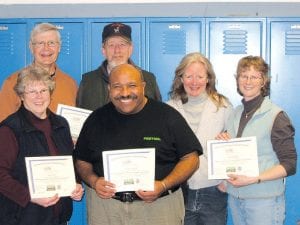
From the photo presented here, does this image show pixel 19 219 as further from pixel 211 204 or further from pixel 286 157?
pixel 286 157

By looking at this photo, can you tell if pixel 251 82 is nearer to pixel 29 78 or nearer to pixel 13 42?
pixel 29 78

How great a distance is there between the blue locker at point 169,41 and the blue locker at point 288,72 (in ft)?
2.20

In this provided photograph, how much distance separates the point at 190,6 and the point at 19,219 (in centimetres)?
227

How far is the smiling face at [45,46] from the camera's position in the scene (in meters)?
3.43

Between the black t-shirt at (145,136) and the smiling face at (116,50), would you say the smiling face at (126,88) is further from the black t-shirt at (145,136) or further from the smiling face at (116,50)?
the smiling face at (116,50)

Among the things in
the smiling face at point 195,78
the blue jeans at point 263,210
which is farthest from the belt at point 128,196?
the smiling face at point 195,78

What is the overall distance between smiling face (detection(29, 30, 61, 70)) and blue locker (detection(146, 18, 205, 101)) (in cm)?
91

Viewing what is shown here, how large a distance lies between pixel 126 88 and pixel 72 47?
1567 millimetres

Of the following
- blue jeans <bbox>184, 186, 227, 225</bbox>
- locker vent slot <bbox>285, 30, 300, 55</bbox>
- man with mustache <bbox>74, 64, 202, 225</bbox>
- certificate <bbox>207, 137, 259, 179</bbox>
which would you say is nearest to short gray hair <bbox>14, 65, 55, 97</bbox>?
man with mustache <bbox>74, 64, 202, 225</bbox>

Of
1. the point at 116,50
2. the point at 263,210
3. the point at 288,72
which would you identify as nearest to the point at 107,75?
the point at 116,50

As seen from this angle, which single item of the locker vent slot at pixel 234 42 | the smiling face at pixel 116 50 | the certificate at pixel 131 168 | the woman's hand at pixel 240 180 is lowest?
the woman's hand at pixel 240 180

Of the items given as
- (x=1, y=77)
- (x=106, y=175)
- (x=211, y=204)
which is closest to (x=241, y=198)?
(x=211, y=204)

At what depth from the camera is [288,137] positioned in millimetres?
2895

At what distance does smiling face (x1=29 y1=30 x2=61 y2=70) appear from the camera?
11.2 ft
